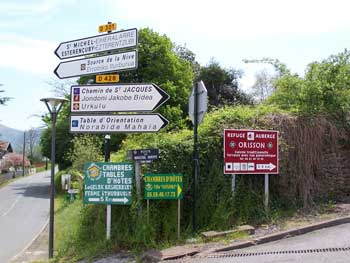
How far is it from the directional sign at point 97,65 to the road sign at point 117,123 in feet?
3.23

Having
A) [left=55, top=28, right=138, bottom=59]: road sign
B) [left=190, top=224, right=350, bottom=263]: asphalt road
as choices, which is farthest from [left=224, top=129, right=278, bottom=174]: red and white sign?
[left=55, top=28, right=138, bottom=59]: road sign

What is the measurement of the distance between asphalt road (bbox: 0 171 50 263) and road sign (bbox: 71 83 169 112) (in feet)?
27.6

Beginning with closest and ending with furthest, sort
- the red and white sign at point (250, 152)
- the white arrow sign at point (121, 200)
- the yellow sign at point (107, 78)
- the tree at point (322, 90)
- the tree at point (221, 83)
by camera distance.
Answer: the white arrow sign at point (121, 200), the yellow sign at point (107, 78), the red and white sign at point (250, 152), the tree at point (322, 90), the tree at point (221, 83)

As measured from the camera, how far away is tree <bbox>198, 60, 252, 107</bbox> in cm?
3778

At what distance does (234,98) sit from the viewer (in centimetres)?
3747

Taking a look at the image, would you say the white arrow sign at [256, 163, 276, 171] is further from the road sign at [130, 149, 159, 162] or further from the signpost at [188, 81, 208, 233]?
→ the road sign at [130, 149, 159, 162]

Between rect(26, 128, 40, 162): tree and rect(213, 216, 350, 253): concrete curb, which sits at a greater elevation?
rect(26, 128, 40, 162): tree

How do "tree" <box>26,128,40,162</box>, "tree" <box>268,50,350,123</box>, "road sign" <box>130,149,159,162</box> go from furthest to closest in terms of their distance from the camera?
1. "tree" <box>26,128,40,162</box>
2. "tree" <box>268,50,350,123</box>
3. "road sign" <box>130,149,159,162</box>

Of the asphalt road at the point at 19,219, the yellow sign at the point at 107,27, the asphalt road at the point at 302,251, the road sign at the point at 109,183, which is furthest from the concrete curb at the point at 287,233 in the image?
the asphalt road at the point at 19,219

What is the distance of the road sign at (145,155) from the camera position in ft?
31.4

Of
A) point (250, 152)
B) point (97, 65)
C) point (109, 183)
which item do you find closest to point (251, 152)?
point (250, 152)

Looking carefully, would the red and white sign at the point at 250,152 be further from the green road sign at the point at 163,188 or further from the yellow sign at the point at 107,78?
the yellow sign at the point at 107,78

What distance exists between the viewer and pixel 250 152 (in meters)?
10.6

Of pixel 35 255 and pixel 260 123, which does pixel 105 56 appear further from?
pixel 35 255
